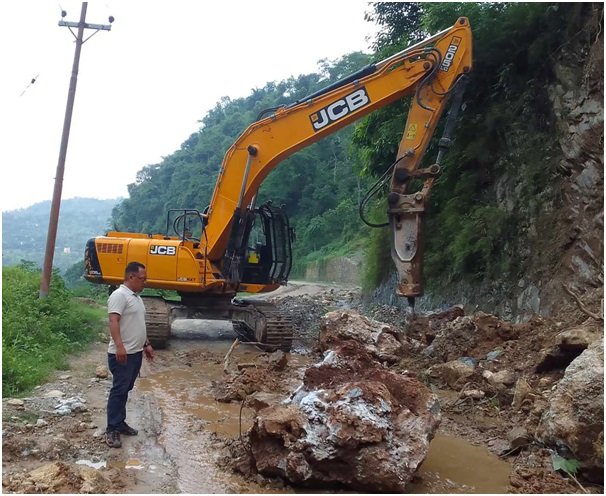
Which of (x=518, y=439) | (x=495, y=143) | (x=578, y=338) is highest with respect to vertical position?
(x=495, y=143)

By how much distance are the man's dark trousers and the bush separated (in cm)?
161

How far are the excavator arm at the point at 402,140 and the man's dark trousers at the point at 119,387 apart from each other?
12.9 feet

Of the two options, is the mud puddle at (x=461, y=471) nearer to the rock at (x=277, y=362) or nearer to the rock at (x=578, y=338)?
the rock at (x=578, y=338)

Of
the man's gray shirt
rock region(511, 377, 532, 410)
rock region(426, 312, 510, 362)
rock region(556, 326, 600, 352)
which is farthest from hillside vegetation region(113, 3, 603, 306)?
the man's gray shirt

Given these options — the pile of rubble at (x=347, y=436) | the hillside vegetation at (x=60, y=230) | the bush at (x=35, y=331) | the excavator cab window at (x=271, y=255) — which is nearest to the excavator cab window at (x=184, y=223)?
the excavator cab window at (x=271, y=255)

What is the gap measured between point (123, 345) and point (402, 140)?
17.7 ft

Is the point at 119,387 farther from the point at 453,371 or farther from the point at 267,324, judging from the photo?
the point at 267,324

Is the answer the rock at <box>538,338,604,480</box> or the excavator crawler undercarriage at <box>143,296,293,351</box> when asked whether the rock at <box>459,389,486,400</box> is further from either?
the excavator crawler undercarriage at <box>143,296,293,351</box>

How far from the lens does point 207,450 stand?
15.5 ft

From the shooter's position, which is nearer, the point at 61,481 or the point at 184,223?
the point at 61,481

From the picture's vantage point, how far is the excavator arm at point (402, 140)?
8.03 meters

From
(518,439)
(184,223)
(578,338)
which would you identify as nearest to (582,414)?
(518,439)

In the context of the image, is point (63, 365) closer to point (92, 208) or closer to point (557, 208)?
point (557, 208)

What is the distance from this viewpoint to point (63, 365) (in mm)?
7480
